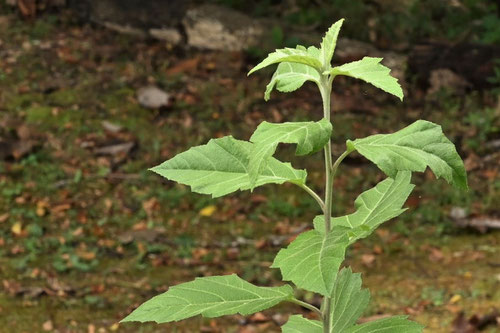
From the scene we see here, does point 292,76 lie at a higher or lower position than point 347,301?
higher

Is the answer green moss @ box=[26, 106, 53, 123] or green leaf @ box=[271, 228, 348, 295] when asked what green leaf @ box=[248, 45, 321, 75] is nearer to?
green leaf @ box=[271, 228, 348, 295]

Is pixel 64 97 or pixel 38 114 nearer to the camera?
pixel 38 114

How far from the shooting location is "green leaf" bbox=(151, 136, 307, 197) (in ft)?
6.29

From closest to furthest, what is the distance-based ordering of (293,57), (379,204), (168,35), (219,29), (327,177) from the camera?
(293,57) < (327,177) < (379,204) < (219,29) < (168,35)

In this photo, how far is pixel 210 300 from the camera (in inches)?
75.9

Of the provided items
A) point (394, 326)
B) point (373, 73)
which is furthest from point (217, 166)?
point (394, 326)

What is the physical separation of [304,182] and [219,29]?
8.54 meters

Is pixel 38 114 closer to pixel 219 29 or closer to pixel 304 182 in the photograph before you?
pixel 219 29

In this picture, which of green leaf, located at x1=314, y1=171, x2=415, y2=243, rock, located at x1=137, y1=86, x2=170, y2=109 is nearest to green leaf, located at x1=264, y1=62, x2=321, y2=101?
green leaf, located at x1=314, y1=171, x2=415, y2=243

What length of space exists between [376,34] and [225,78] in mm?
2219

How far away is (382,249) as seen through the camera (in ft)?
21.6

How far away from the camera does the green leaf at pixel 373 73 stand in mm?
1757

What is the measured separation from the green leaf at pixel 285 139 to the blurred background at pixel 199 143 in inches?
140

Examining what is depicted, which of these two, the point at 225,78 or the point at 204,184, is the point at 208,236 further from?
the point at 204,184
